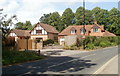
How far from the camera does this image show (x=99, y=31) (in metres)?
67.9

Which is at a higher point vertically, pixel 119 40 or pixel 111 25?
pixel 111 25

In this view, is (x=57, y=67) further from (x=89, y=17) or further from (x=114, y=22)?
(x=89, y=17)

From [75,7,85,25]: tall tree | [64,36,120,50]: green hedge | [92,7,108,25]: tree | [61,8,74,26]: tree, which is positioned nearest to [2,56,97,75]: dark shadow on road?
[64,36,120,50]: green hedge

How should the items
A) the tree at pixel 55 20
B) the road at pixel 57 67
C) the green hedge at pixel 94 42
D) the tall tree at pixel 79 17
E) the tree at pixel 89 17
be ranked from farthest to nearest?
the tree at pixel 55 20 < the tree at pixel 89 17 < the tall tree at pixel 79 17 < the green hedge at pixel 94 42 < the road at pixel 57 67

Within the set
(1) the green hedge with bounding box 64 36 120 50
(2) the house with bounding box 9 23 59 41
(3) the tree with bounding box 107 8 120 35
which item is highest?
(3) the tree with bounding box 107 8 120 35

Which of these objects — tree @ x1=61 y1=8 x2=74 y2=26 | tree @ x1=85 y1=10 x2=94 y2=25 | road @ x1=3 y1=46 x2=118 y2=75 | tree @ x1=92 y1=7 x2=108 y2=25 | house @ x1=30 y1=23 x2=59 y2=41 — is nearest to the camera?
road @ x1=3 y1=46 x2=118 y2=75

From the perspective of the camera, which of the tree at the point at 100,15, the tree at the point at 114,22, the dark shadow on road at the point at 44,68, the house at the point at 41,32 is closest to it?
the dark shadow on road at the point at 44,68

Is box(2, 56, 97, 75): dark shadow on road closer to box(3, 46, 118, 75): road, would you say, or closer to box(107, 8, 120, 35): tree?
box(3, 46, 118, 75): road

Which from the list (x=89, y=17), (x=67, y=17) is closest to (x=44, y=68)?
(x=89, y=17)

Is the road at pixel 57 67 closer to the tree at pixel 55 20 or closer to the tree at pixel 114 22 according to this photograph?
the tree at pixel 114 22

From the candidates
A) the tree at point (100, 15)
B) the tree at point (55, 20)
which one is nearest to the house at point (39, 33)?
the tree at point (55, 20)

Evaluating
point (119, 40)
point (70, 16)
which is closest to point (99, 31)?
point (119, 40)

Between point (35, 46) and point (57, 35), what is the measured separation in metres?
29.1

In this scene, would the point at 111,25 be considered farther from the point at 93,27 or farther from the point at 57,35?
the point at 57,35
